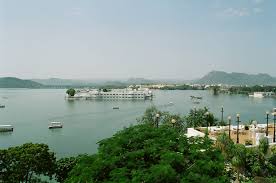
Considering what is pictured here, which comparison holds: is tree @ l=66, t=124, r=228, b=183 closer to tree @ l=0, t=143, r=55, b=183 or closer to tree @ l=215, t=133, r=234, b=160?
tree @ l=215, t=133, r=234, b=160

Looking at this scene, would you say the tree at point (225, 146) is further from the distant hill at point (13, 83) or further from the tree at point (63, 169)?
the distant hill at point (13, 83)

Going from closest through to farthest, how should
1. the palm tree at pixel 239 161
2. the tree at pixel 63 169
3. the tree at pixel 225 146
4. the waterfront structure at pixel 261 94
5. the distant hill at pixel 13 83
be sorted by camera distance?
1. the palm tree at pixel 239 161
2. the tree at pixel 225 146
3. the tree at pixel 63 169
4. the waterfront structure at pixel 261 94
5. the distant hill at pixel 13 83

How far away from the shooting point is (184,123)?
21.2 m

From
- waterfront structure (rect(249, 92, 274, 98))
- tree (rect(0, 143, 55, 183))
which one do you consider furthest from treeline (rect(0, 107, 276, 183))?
waterfront structure (rect(249, 92, 274, 98))

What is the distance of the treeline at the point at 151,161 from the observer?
5.74 m

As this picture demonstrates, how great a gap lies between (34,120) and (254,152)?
30.8 meters

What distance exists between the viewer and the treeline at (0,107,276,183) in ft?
18.8

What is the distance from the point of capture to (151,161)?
6.47m

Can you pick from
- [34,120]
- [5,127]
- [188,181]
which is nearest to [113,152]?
[188,181]

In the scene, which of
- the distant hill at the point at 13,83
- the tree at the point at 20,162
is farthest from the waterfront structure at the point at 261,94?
the distant hill at the point at 13,83

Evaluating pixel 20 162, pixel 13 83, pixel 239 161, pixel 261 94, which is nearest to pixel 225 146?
pixel 239 161

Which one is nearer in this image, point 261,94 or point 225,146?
point 225,146

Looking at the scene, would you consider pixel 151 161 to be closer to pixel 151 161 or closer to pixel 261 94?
pixel 151 161

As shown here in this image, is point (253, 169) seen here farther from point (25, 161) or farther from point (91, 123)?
point (91, 123)
